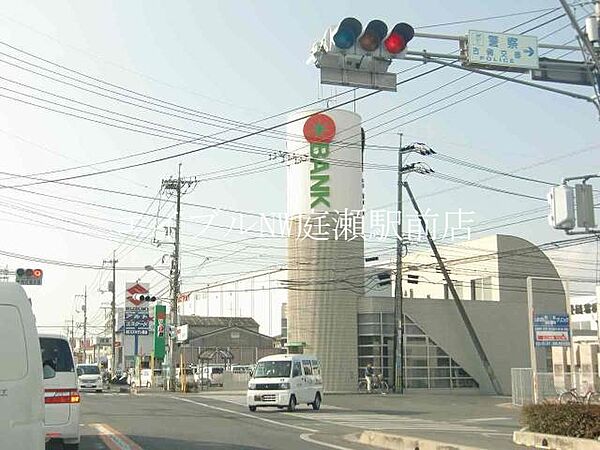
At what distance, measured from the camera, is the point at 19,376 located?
287 inches

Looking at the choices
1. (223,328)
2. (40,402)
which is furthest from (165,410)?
(223,328)

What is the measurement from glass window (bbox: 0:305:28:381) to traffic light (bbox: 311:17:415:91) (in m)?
6.13

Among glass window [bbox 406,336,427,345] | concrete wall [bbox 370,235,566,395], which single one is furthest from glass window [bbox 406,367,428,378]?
concrete wall [bbox 370,235,566,395]

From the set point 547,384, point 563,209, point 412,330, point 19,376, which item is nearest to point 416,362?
point 412,330

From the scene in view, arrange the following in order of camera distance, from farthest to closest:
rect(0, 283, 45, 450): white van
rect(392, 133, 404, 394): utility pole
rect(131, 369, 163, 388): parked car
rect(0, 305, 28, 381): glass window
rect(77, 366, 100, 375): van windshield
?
rect(131, 369, 163, 388): parked car < rect(77, 366, 100, 375): van windshield < rect(392, 133, 404, 394): utility pole < rect(0, 305, 28, 381): glass window < rect(0, 283, 45, 450): white van

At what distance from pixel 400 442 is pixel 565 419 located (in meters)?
3.51

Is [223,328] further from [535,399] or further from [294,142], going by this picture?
[535,399]

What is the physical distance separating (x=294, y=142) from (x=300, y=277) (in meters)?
8.72

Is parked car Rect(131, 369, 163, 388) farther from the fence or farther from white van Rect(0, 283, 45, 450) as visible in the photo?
white van Rect(0, 283, 45, 450)

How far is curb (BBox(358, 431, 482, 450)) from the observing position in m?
14.9

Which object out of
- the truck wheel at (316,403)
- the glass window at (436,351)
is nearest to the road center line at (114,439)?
the truck wheel at (316,403)

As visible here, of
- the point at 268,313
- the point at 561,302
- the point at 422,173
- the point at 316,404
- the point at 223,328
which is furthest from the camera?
the point at 268,313

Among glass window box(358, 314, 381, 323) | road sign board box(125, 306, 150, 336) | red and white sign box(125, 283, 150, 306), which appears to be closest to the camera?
glass window box(358, 314, 381, 323)

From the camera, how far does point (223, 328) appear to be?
88312 mm
